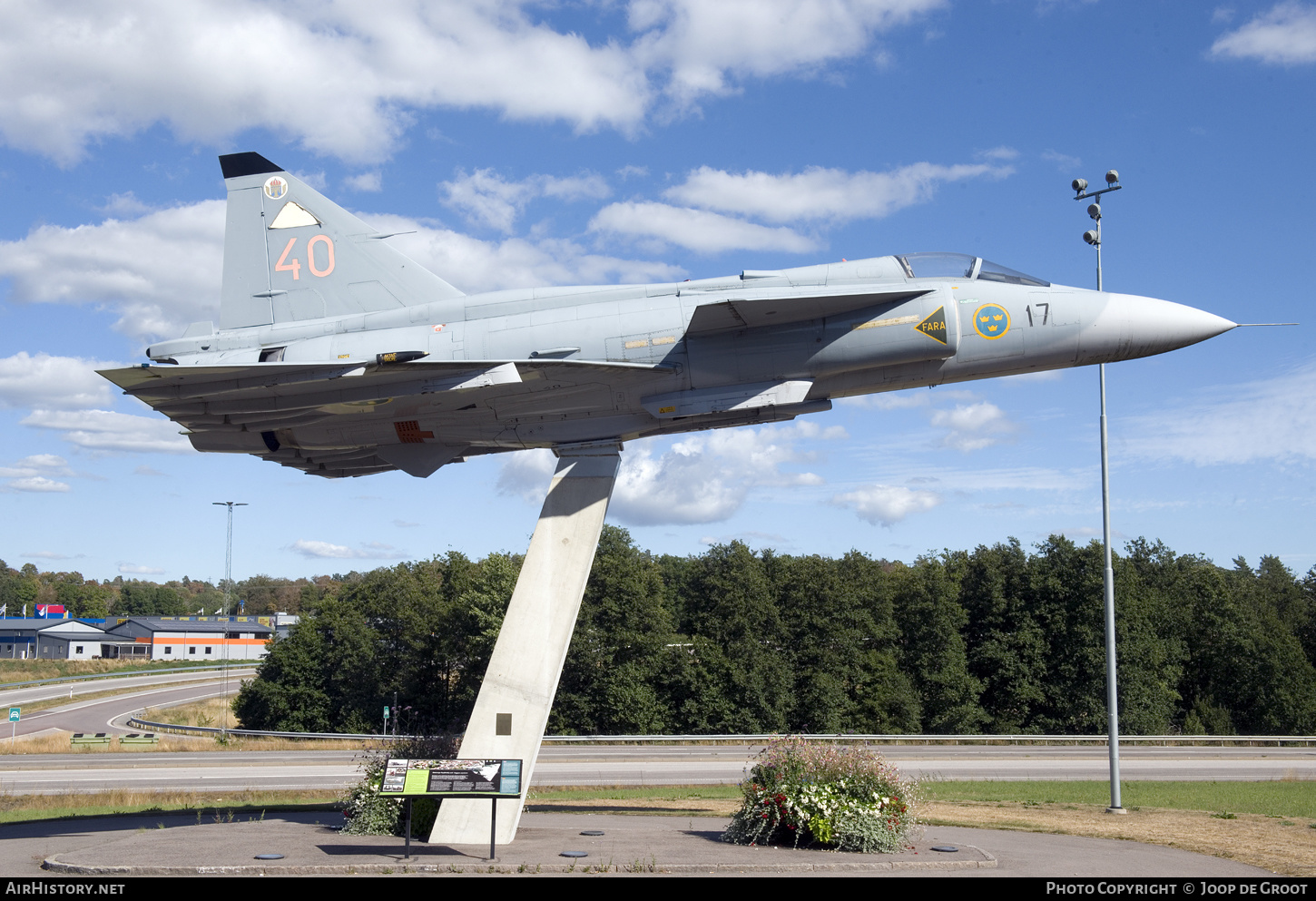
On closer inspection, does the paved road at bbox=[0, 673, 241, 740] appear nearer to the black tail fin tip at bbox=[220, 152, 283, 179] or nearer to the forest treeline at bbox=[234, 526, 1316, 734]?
the forest treeline at bbox=[234, 526, 1316, 734]

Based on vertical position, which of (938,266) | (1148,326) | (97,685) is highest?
(938,266)

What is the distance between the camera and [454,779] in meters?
12.3

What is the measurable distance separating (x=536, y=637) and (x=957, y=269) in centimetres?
884

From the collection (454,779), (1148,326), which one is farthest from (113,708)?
(1148,326)

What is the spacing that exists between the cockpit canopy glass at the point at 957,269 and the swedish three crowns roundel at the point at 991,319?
0.57 meters

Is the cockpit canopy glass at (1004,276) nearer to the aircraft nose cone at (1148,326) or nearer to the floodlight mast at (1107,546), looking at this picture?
the aircraft nose cone at (1148,326)

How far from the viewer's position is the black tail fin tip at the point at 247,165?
53.9 feet

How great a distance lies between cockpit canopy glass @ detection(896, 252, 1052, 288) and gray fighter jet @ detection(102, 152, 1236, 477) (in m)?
0.03

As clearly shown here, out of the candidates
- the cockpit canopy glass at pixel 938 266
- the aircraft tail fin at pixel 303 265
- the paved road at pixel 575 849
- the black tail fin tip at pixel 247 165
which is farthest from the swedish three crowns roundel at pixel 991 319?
the black tail fin tip at pixel 247 165

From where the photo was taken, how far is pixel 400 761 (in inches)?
504

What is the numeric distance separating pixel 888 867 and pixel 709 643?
4301 cm

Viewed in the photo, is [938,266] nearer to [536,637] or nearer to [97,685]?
[536,637]
